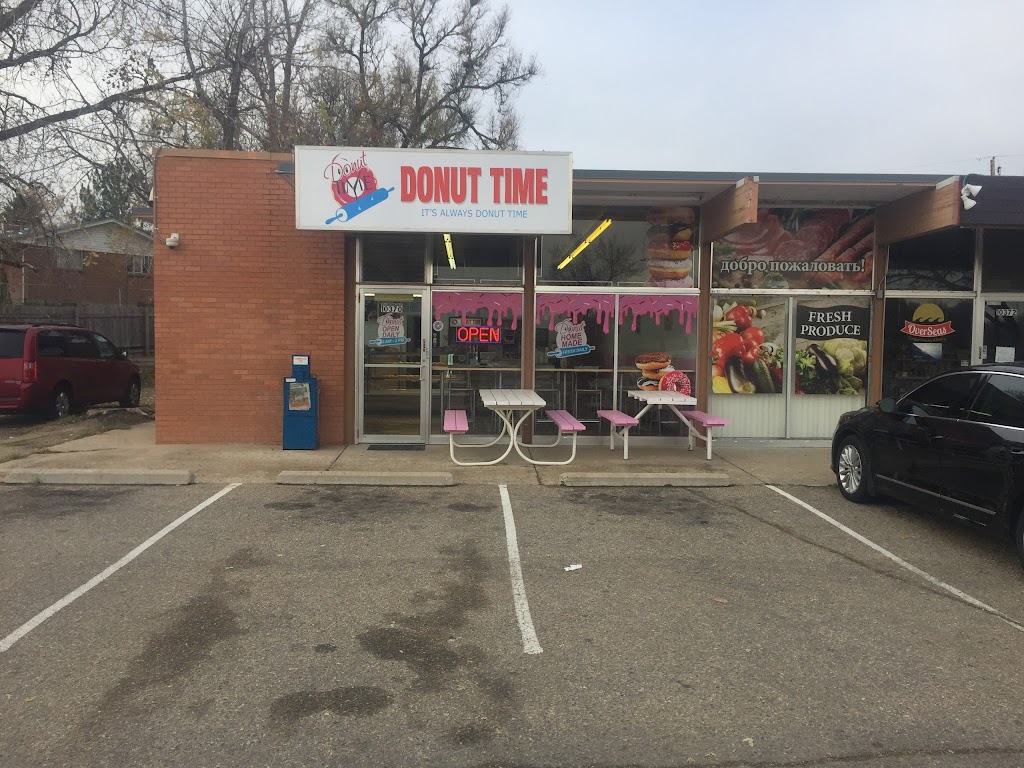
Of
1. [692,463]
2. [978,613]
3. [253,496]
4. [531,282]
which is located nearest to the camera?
[978,613]

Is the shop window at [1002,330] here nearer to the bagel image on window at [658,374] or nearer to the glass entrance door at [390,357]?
the bagel image on window at [658,374]

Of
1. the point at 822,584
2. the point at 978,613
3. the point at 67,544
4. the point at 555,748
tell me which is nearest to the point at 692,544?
the point at 822,584

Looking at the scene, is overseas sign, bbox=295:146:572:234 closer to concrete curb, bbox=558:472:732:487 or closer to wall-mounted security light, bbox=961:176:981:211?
concrete curb, bbox=558:472:732:487

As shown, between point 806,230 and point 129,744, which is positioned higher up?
point 806,230

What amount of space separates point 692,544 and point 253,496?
4.47m

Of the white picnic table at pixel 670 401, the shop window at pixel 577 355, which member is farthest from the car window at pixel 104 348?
the white picnic table at pixel 670 401

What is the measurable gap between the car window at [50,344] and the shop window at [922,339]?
44.7 feet

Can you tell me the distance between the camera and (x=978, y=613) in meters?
4.94

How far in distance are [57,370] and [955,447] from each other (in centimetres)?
1336

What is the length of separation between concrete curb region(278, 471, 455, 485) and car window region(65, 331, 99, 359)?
24.5ft

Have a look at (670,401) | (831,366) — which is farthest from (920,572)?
(831,366)

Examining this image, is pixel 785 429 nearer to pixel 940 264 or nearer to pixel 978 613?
pixel 940 264

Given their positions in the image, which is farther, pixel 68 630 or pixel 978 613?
pixel 978 613

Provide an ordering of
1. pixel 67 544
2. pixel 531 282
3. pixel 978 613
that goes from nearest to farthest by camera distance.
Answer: pixel 978 613 → pixel 67 544 → pixel 531 282
